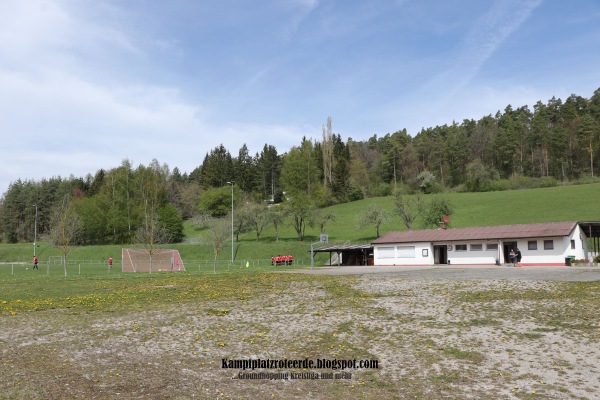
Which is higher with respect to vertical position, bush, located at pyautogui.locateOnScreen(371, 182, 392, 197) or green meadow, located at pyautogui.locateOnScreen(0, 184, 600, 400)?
bush, located at pyautogui.locateOnScreen(371, 182, 392, 197)

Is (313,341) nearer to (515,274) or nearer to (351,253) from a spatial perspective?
(515,274)

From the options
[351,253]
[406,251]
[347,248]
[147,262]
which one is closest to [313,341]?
[406,251]

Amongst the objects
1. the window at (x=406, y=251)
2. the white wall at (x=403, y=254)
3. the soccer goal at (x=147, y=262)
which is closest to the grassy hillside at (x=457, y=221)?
the soccer goal at (x=147, y=262)

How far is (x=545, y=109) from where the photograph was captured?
5285 inches

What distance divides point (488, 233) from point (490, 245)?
140 centimetres

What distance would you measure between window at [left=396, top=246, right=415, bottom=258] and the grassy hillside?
1638cm

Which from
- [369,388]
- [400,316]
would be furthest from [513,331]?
[369,388]

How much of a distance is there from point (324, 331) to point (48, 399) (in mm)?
7765

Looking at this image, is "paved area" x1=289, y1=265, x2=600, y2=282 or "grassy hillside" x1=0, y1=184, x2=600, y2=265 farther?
"grassy hillside" x1=0, y1=184, x2=600, y2=265

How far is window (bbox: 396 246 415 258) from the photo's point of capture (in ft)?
192

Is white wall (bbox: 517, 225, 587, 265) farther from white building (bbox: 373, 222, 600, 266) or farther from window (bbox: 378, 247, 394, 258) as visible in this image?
window (bbox: 378, 247, 394, 258)

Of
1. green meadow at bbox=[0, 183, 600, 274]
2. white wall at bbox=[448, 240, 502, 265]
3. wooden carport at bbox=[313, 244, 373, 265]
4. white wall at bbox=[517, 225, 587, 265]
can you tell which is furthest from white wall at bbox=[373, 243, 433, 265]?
green meadow at bbox=[0, 183, 600, 274]

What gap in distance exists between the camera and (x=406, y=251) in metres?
59.0

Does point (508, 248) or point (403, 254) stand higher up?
point (508, 248)
